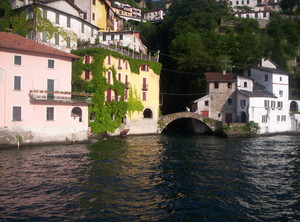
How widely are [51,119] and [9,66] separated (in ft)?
25.4

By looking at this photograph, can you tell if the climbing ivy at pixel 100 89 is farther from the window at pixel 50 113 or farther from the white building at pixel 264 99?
the white building at pixel 264 99

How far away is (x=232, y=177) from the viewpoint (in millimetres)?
20781

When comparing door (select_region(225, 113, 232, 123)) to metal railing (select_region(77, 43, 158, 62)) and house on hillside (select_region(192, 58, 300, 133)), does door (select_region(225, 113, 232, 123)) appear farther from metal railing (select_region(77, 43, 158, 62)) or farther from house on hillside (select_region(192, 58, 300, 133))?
metal railing (select_region(77, 43, 158, 62))

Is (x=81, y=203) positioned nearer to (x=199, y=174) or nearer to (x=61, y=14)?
(x=199, y=174)

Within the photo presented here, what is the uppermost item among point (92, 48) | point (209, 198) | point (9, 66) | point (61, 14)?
point (61, 14)

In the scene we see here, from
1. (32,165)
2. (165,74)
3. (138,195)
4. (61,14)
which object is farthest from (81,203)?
(165,74)

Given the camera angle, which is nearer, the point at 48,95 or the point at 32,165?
the point at 32,165

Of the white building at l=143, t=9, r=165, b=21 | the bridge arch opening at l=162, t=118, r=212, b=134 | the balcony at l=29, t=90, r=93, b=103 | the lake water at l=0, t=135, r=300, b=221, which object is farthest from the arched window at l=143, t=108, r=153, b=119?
the white building at l=143, t=9, r=165, b=21

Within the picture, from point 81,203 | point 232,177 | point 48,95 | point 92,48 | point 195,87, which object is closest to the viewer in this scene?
point 81,203

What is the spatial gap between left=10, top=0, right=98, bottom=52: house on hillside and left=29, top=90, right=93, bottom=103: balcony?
13625mm

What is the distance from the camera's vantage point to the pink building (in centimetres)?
3148

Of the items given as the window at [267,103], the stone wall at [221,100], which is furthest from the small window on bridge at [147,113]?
the window at [267,103]

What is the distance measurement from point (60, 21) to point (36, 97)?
1930 cm

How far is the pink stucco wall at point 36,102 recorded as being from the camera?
31.5 meters
